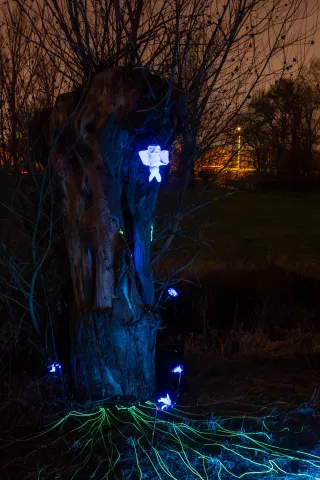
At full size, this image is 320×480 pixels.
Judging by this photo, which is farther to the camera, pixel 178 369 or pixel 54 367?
pixel 178 369

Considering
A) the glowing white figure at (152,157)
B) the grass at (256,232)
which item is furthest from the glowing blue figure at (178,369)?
the glowing white figure at (152,157)

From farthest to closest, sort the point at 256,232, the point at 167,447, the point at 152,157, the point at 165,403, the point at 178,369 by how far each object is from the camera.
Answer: the point at 256,232, the point at 178,369, the point at 165,403, the point at 152,157, the point at 167,447

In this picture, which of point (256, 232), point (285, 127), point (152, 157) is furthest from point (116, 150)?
point (256, 232)

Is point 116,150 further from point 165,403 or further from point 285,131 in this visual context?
point 285,131

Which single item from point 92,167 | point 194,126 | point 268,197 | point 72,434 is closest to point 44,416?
point 72,434

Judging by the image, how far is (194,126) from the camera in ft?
16.0

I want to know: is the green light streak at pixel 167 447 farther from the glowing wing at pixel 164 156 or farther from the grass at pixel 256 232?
the grass at pixel 256 232

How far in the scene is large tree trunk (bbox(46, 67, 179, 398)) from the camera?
4.04m

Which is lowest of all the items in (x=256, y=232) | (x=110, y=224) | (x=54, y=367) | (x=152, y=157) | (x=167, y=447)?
(x=256, y=232)

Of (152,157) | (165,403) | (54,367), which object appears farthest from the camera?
(54,367)

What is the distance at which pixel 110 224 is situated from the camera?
13.6 ft

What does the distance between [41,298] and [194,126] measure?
1.99m

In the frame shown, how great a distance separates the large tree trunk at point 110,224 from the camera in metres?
4.04

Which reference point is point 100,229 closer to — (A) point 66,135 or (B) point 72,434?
(A) point 66,135
